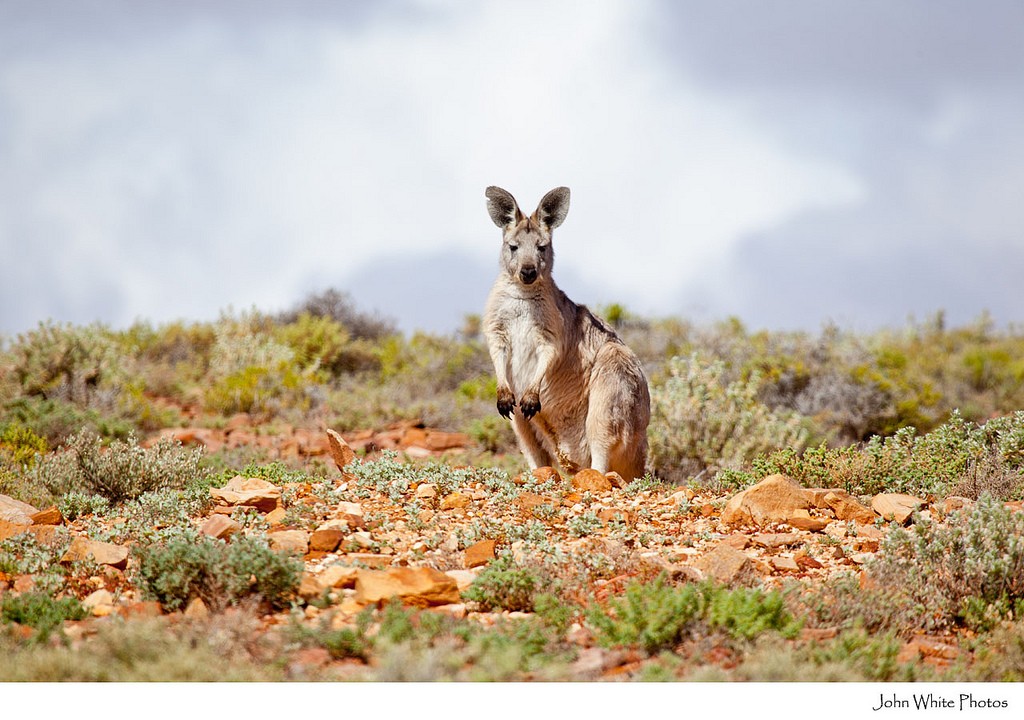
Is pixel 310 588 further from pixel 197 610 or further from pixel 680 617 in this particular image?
pixel 680 617

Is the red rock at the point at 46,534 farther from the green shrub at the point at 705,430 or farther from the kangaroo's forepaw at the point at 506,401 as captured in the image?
the green shrub at the point at 705,430

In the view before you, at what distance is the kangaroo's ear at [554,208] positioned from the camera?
7637 millimetres

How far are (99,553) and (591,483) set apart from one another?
318 centimetres

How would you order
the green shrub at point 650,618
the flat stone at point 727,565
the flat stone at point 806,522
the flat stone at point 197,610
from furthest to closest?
the flat stone at point 806,522, the flat stone at point 727,565, the flat stone at point 197,610, the green shrub at point 650,618

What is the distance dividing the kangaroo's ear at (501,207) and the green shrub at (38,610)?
4.50 m

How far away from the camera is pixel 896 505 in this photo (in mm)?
6000

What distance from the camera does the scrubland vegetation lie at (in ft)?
12.7

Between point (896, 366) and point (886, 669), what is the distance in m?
12.3

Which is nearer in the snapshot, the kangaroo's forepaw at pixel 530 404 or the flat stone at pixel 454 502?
the flat stone at pixel 454 502

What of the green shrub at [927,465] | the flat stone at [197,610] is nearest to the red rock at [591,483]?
the green shrub at [927,465]

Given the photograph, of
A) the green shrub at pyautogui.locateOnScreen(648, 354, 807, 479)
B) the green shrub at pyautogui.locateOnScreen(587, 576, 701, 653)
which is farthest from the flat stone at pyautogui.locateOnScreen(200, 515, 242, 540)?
the green shrub at pyautogui.locateOnScreen(648, 354, 807, 479)

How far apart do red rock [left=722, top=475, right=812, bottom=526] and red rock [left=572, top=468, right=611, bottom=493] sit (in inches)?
35.9

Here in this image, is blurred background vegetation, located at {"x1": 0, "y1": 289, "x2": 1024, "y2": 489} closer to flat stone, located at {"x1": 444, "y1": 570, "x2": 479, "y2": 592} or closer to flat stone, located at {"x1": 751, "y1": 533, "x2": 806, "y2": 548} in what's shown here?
flat stone, located at {"x1": 751, "y1": 533, "x2": 806, "y2": 548}

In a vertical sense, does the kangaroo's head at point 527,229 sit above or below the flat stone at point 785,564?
above
